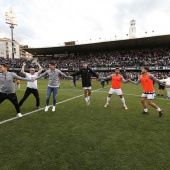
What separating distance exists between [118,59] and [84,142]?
43.6 meters

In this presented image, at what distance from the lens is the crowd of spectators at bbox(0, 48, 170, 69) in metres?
40.1

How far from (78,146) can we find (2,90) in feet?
12.8

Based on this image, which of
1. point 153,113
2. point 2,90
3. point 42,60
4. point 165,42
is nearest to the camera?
point 2,90

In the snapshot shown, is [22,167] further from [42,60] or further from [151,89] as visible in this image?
[42,60]

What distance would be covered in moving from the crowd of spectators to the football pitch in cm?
3481

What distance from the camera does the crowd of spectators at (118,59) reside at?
40081mm

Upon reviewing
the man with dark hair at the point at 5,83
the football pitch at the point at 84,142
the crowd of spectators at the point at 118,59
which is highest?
the crowd of spectators at the point at 118,59

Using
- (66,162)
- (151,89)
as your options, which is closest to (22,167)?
(66,162)

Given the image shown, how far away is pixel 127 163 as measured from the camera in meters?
3.34

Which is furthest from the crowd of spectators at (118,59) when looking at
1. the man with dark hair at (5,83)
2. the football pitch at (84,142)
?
the man with dark hair at (5,83)

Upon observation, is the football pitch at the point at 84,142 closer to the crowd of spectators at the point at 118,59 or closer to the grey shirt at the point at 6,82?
the grey shirt at the point at 6,82

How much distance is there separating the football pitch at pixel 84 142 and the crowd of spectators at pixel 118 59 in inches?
1371

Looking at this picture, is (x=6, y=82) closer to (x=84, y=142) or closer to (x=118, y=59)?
(x=84, y=142)

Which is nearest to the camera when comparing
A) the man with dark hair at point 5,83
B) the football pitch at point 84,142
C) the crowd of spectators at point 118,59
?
the football pitch at point 84,142
